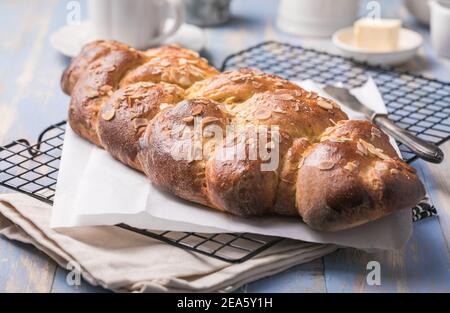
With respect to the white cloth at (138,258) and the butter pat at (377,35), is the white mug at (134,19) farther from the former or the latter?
the white cloth at (138,258)

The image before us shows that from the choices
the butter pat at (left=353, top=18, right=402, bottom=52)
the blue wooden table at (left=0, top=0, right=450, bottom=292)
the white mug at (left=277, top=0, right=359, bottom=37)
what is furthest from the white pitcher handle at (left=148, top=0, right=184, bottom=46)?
the butter pat at (left=353, top=18, right=402, bottom=52)

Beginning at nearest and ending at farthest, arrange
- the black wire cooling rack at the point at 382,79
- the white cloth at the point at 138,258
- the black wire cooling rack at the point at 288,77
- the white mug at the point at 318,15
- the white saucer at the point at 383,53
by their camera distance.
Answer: the white cloth at the point at 138,258, the black wire cooling rack at the point at 288,77, the black wire cooling rack at the point at 382,79, the white saucer at the point at 383,53, the white mug at the point at 318,15

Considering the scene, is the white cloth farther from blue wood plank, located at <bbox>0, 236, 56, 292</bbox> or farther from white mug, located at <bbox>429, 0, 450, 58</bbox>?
white mug, located at <bbox>429, 0, 450, 58</bbox>

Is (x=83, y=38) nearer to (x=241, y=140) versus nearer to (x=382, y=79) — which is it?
(x=382, y=79)

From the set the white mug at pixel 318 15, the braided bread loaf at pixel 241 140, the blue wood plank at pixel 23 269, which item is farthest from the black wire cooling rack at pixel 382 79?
the blue wood plank at pixel 23 269

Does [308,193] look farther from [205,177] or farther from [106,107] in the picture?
[106,107]
